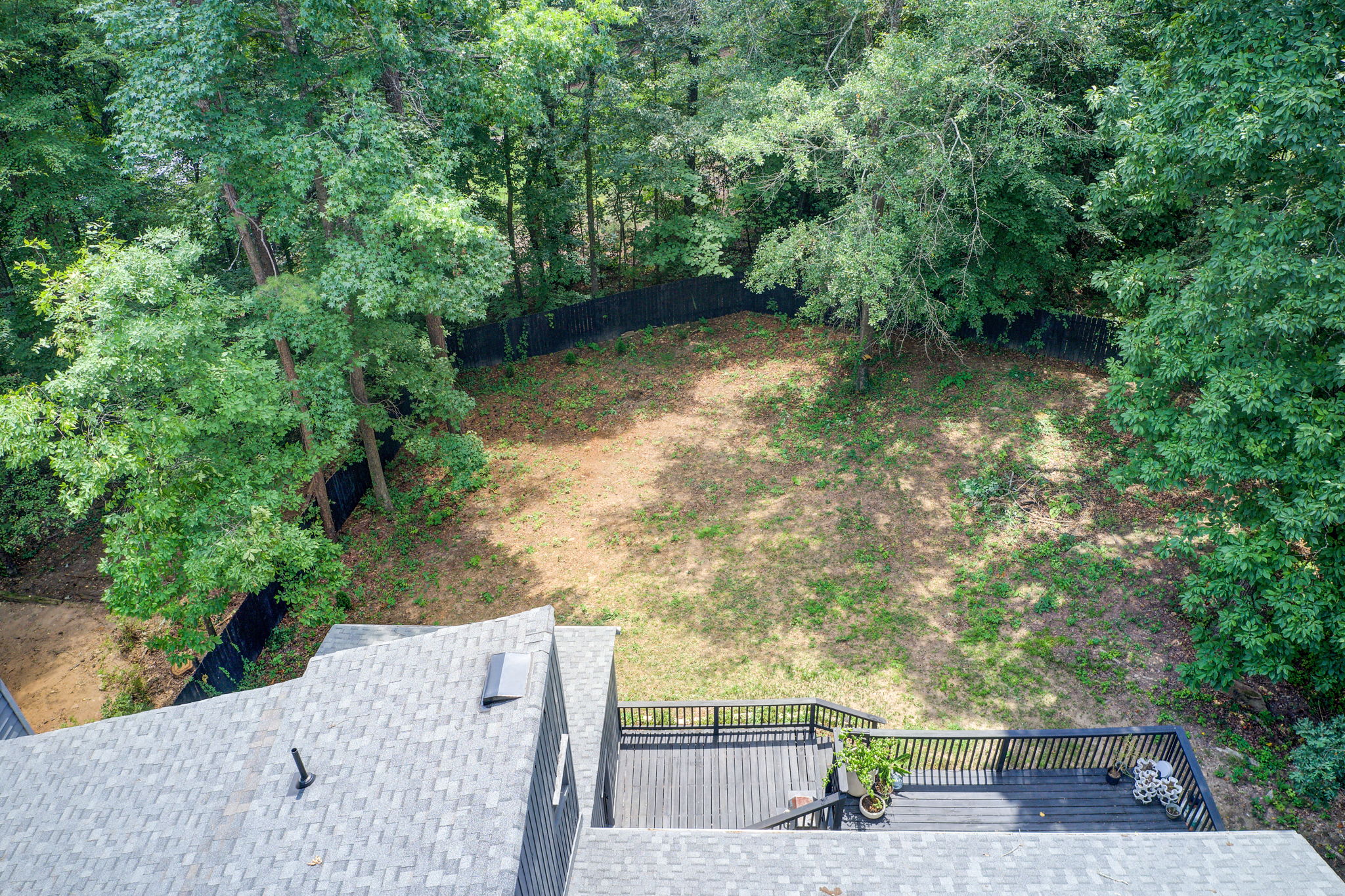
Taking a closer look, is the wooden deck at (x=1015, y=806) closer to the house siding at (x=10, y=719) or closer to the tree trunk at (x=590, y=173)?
the house siding at (x=10, y=719)

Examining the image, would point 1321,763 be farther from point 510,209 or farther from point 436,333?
point 510,209

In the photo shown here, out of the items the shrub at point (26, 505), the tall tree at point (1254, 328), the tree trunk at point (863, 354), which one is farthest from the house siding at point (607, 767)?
the tree trunk at point (863, 354)

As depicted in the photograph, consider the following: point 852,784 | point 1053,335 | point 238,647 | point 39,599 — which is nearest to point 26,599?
point 39,599

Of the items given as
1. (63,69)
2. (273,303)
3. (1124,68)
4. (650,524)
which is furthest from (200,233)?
(1124,68)

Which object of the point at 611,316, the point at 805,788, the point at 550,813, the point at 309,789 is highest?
the point at 309,789

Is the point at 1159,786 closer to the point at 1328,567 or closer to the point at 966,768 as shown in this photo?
the point at 966,768

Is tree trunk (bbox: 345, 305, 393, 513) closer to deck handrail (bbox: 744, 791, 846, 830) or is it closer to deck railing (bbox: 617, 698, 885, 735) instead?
deck railing (bbox: 617, 698, 885, 735)
